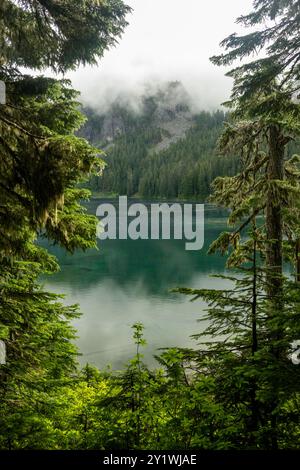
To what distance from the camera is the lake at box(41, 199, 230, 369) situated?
2388cm

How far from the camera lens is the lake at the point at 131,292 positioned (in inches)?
940

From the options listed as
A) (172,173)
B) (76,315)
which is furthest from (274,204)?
(172,173)

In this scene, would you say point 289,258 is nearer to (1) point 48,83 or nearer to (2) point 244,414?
(2) point 244,414

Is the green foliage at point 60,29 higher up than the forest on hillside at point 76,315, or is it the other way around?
the green foliage at point 60,29

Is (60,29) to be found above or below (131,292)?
above

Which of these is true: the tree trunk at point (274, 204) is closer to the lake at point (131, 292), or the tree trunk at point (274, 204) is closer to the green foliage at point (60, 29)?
the lake at point (131, 292)

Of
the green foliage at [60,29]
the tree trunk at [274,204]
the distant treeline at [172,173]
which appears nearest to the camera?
the green foliage at [60,29]

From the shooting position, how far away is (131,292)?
3678cm

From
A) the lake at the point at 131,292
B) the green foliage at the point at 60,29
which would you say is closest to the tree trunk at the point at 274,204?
the lake at the point at 131,292

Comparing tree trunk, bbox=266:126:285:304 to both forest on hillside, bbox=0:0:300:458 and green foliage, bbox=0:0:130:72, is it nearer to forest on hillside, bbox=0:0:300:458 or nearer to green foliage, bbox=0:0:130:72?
forest on hillside, bbox=0:0:300:458

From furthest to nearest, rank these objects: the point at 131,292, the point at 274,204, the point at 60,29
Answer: the point at 131,292
the point at 274,204
the point at 60,29

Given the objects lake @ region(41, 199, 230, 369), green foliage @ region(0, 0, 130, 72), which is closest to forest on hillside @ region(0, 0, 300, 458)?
green foliage @ region(0, 0, 130, 72)

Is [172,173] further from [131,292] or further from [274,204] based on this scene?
[274,204]

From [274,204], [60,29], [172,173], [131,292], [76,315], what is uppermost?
[172,173]
